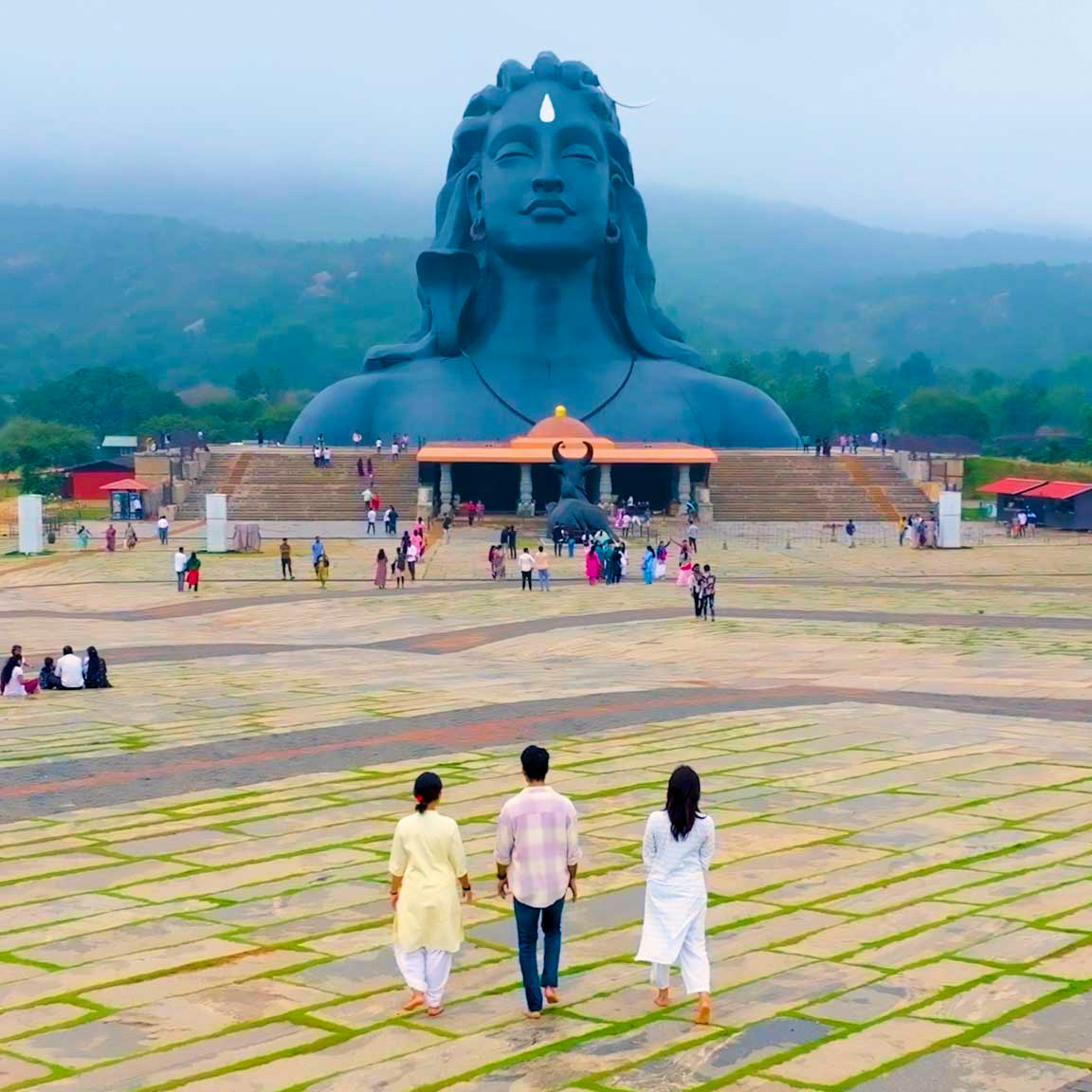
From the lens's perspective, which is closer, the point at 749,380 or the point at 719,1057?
the point at 719,1057

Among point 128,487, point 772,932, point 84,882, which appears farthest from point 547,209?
point 772,932

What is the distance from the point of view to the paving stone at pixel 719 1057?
666 centimetres

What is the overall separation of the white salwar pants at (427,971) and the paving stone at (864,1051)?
1442mm

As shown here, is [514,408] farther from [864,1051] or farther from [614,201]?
[864,1051]

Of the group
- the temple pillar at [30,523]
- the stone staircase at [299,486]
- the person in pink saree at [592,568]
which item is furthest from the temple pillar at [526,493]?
the person in pink saree at [592,568]

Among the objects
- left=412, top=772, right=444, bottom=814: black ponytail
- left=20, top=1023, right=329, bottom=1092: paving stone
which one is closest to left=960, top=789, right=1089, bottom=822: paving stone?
left=412, top=772, right=444, bottom=814: black ponytail

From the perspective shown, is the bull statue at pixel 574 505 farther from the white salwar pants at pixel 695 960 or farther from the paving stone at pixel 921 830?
the white salwar pants at pixel 695 960

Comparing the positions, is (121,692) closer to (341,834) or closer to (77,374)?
(341,834)

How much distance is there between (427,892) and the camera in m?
7.34

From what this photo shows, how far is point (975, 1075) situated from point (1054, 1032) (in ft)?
2.04

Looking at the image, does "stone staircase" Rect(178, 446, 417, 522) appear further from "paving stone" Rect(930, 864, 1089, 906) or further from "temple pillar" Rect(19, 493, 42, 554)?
"paving stone" Rect(930, 864, 1089, 906)

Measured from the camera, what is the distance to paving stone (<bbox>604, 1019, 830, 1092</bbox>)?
666 cm

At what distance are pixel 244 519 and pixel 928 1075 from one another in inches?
1654

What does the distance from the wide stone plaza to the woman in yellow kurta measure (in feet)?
Result: 0.83
